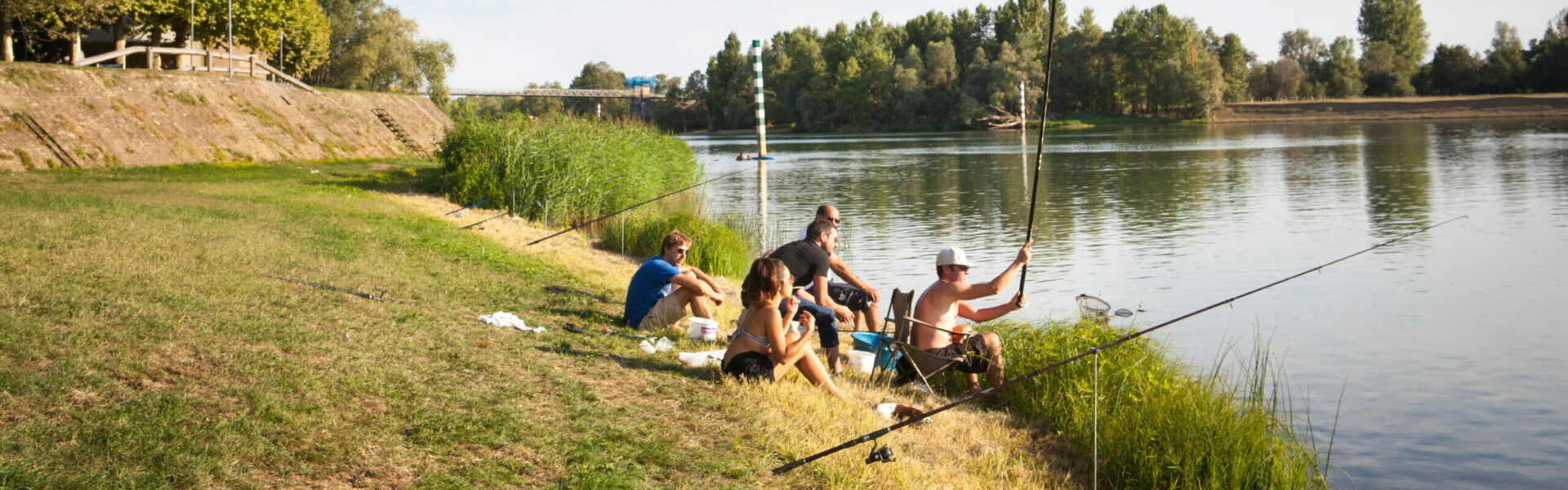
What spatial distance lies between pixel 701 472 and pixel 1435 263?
40.6ft

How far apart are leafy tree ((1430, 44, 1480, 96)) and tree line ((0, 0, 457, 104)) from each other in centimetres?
7392

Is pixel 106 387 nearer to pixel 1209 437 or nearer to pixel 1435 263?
pixel 1209 437

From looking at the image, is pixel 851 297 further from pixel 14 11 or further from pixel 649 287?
pixel 14 11

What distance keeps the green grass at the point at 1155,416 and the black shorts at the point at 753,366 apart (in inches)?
76.0

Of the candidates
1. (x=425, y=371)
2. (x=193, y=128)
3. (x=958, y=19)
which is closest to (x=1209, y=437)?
(x=425, y=371)

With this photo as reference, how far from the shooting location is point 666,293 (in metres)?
9.05

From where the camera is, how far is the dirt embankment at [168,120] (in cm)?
2278

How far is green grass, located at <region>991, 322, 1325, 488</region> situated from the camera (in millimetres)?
6223

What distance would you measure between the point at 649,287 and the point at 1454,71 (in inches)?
3684

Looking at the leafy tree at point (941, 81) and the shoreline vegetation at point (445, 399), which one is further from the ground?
the leafy tree at point (941, 81)

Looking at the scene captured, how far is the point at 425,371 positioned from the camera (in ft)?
20.8

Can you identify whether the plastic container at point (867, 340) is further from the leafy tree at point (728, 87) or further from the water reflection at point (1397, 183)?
the leafy tree at point (728, 87)

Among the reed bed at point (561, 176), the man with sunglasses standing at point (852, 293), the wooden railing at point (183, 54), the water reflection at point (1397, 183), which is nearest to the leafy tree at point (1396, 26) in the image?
the water reflection at point (1397, 183)

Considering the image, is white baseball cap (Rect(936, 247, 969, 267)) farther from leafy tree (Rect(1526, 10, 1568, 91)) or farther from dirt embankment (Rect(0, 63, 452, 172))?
leafy tree (Rect(1526, 10, 1568, 91))
